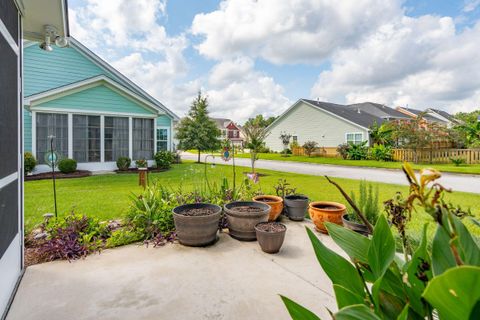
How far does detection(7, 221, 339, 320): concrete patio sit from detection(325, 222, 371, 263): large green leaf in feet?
6.21

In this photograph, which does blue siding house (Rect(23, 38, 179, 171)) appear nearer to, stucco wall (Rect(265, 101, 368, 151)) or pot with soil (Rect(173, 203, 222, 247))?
pot with soil (Rect(173, 203, 222, 247))

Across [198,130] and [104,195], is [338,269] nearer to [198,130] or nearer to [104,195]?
[104,195]

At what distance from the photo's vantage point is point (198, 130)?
20188 mm

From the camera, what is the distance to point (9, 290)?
8.60 feet

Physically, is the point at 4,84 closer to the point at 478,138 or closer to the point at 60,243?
the point at 60,243

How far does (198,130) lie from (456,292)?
20.2 m

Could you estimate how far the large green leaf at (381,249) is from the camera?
2.51 ft

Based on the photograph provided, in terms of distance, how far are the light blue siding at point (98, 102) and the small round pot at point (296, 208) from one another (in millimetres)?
10361

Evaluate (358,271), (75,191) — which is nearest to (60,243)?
(358,271)

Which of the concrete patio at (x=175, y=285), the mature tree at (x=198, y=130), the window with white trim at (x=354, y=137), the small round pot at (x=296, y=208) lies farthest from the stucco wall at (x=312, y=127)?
the concrete patio at (x=175, y=285)

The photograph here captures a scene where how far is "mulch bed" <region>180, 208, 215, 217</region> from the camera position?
13.6 ft

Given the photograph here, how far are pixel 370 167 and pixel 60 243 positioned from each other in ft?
54.6

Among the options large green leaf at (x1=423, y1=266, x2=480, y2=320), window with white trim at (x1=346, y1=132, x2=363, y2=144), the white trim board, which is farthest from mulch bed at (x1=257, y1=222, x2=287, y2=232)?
window with white trim at (x1=346, y1=132, x2=363, y2=144)

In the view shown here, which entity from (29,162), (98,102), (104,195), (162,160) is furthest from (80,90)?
(104,195)
